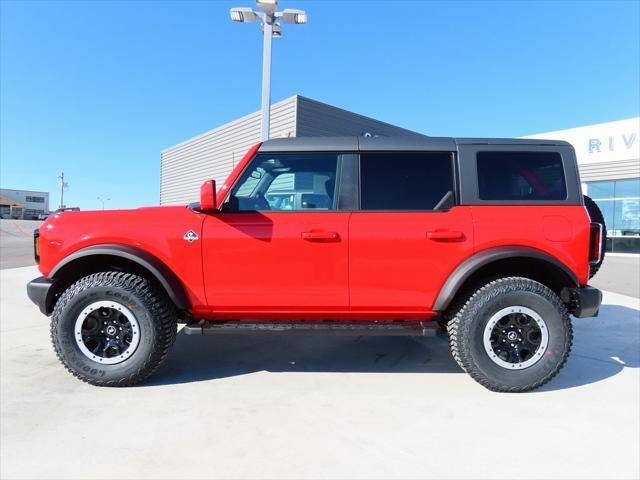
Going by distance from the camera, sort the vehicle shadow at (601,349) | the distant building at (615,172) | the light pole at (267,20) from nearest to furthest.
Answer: the vehicle shadow at (601,349) < the light pole at (267,20) < the distant building at (615,172)

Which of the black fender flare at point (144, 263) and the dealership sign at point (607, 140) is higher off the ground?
the dealership sign at point (607, 140)

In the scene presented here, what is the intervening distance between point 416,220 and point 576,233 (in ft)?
4.06

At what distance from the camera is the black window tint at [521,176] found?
2.99 m

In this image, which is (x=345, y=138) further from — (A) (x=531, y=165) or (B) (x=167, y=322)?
(B) (x=167, y=322)

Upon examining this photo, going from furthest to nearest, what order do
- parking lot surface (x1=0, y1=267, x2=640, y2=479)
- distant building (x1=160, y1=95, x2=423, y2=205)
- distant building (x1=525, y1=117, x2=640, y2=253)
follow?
1. distant building (x1=525, y1=117, x2=640, y2=253)
2. distant building (x1=160, y1=95, x2=423, y2=205)
3. parking lot surface (x1=0, y1=267, x2=640, y2=479)

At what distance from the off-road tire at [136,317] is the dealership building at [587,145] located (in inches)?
440

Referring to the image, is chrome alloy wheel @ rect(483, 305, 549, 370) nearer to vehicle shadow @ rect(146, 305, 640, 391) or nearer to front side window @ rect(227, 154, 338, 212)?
vehicle shadow @ rect(146, 305, 640, 391)

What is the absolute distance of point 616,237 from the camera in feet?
53.8

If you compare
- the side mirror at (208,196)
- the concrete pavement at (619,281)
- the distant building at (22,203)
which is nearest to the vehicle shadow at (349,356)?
the side mirror at (208,196)

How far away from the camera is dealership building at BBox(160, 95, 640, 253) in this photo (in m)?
13.9

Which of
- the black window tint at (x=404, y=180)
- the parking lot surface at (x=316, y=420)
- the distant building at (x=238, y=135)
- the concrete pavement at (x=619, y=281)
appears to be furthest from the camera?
the distant building at (x=238, y=135)

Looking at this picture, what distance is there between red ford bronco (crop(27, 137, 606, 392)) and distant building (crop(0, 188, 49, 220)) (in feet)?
264

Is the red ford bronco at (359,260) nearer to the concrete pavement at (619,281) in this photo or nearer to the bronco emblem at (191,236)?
the bronco emblem at (191,236)

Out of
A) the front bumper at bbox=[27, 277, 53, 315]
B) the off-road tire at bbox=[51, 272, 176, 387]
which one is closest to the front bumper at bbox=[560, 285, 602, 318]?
the off-road tire at bbox=[51, 272, 176, 387]
